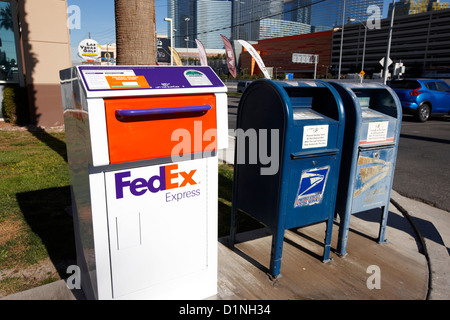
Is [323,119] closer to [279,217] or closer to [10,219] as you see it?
[279,217]

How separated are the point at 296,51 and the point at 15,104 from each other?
291 feet

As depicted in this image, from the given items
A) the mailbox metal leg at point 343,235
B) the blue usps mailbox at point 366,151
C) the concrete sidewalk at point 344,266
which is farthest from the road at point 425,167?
the mailbox metal leg at point 343,235

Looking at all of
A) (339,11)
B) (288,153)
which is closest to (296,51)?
(339,11)

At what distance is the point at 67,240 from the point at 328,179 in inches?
105

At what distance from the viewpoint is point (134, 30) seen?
3.78 m

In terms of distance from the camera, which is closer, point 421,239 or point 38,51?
point 421,239

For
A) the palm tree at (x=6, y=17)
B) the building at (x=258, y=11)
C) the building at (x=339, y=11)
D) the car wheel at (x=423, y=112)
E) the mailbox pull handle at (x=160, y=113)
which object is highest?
the building at (x=339, y=11)

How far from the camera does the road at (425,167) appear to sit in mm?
5422

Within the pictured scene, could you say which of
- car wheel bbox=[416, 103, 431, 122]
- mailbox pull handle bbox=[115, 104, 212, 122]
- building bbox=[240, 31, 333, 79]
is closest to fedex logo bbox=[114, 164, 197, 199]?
mailbox pull handle bbox=[115, 104, 212, 122]

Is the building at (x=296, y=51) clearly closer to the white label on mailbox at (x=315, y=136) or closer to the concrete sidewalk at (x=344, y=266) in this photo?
the concrete sidewalk at (x=344, y=266)

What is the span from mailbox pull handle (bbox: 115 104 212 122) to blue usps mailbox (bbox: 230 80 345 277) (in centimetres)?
82

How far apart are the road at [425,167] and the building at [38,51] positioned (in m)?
9.81

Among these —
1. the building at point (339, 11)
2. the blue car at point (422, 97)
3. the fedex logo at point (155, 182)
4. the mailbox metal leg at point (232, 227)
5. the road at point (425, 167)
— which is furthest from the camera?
the building at point (339, 11)

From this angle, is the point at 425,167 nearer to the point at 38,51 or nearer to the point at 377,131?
the point at 377,131
